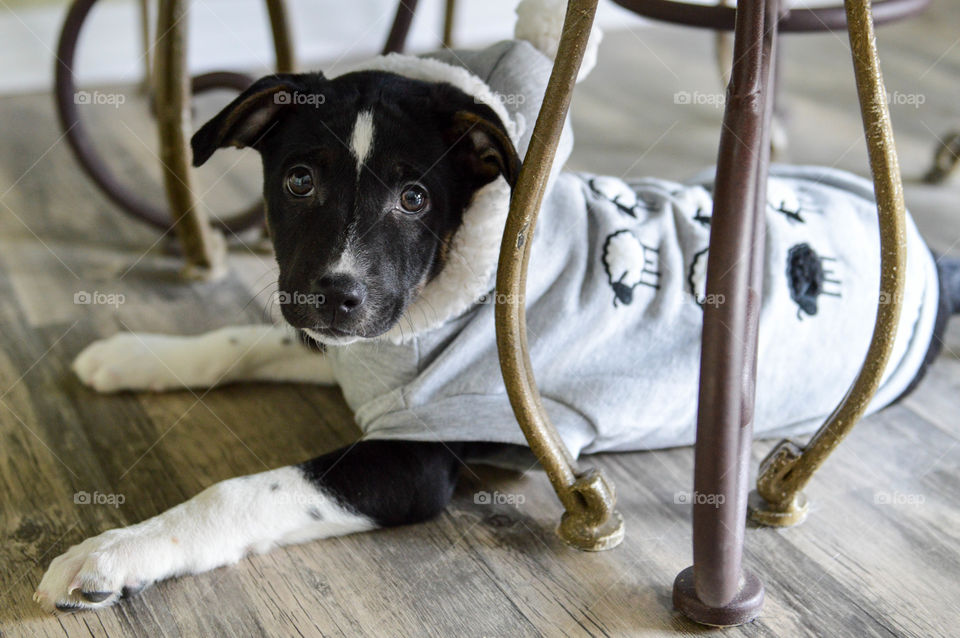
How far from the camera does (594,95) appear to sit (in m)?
3.32

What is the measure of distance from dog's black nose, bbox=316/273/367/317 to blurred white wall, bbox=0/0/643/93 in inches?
79.0

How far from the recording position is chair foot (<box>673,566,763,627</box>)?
1.29 m

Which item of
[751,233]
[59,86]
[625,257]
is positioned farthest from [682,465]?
[59,86]

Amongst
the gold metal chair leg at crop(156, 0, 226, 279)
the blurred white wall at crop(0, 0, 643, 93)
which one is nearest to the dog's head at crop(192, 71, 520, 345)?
the gold metal chair leg at crop(156, 0, 226, 279)

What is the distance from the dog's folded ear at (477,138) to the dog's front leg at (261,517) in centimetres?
42

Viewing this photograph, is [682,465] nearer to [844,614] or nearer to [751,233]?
[844,614]

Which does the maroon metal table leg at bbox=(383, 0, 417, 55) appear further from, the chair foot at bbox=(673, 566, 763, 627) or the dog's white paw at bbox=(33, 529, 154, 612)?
the chair foot at bbox=(673, 566, 763, 627)

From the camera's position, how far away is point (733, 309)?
3.76ft

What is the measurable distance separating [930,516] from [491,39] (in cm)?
284

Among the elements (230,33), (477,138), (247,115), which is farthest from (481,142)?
(230,33)

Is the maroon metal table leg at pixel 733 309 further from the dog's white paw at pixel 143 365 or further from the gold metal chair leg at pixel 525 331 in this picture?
the dog's white paw at pixel 143 365

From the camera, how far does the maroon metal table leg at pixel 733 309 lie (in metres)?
1.13

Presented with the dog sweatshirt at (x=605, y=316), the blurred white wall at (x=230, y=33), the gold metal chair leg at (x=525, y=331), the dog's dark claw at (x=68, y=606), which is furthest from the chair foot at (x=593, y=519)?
the blurred white wall at (x=230, y=33)

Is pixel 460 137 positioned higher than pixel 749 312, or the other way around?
pixel 460 137
